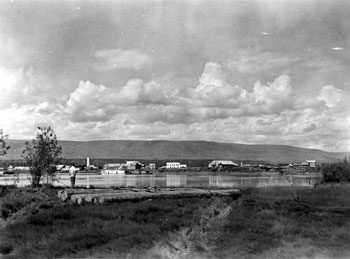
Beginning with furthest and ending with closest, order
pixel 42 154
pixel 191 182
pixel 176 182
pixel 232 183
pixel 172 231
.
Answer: pixel 191 182, pixel 176 182, pixel 232 183, pixel 42 154, pixel 172 231

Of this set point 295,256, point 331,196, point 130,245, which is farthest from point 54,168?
point 295,256

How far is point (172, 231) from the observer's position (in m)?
13.1

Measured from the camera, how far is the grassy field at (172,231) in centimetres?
1090

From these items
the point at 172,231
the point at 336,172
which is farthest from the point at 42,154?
the point at 336,172

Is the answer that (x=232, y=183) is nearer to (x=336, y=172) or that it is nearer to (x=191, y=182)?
(x=191, y=182)

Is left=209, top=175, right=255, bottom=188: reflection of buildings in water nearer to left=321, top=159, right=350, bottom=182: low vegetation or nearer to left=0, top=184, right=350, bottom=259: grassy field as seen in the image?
left=321, top=159, right=350, bottom=182: low vegetation

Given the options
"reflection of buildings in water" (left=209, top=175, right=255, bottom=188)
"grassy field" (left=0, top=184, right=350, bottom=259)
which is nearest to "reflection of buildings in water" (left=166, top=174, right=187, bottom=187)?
"reflection of buildings in water" (left=209, top=175, right=255, bottom=188)

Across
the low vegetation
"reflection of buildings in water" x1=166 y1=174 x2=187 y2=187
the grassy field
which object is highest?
the low vegetation

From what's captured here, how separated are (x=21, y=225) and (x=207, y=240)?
645cm

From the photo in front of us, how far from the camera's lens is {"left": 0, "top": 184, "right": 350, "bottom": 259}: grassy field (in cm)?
1090

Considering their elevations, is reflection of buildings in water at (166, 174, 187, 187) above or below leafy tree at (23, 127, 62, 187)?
below

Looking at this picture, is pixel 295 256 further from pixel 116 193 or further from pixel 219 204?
pixel 116 193

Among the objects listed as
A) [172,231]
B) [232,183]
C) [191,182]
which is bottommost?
[191,182]

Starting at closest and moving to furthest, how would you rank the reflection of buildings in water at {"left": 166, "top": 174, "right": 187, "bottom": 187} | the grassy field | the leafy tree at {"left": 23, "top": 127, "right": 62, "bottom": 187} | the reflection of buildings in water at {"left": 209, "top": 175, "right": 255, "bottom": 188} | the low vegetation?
the grassy field → the leafy tree at {"left": 23, "top": 127, "right": 62, "bottom": 187} → the low vegetation → the reflection of buildings in water at {"left": 209, "top": 175, "right": 255, "bottom": 188} → the reflection of buildings in water at {"left": 166, "top": 174, "right": 187, "bottom": 187}
